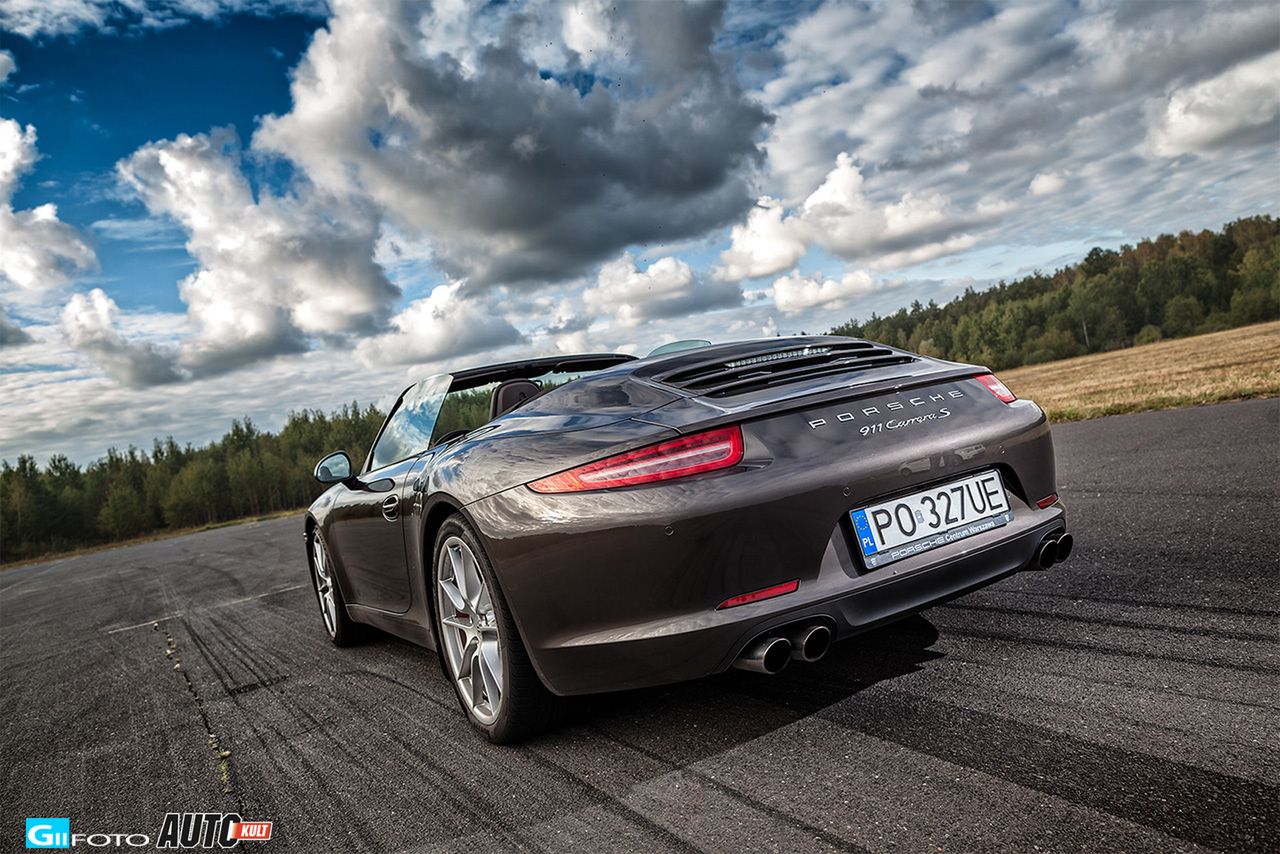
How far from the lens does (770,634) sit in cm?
228

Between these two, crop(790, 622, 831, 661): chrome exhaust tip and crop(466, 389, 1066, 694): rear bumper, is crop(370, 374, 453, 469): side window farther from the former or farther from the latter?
crop(790, 622, 831, 661): chrome exhaust tip

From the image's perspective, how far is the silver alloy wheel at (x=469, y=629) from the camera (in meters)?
2.88

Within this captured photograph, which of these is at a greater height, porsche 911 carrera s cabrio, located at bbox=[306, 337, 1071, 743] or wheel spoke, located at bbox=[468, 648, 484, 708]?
porsche 911 carrera s cabrio, located at bbox=[306, 337, 1071, 743]

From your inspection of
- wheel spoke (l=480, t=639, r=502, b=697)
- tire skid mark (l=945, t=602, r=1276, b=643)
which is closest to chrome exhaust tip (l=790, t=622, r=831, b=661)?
wheel spoke (l=480, t=639, r=502, b=697)

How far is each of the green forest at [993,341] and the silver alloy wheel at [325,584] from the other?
65378 mm

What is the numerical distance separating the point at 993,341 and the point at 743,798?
337 feet

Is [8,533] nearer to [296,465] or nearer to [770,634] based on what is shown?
[296,465]

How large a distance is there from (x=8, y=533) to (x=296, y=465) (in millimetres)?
31001

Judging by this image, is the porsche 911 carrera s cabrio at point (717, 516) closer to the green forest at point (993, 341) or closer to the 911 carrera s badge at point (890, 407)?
the 911 carrera s badge at point (890, 407)

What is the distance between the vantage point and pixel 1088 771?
199 centimetres

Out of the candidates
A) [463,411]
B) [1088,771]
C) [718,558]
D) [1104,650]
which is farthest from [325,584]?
[1088,771]

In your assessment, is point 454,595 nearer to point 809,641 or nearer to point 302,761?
point 302,761

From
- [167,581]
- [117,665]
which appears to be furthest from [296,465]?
[117,665]

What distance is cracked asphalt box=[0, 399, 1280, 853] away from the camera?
190 centimetres
